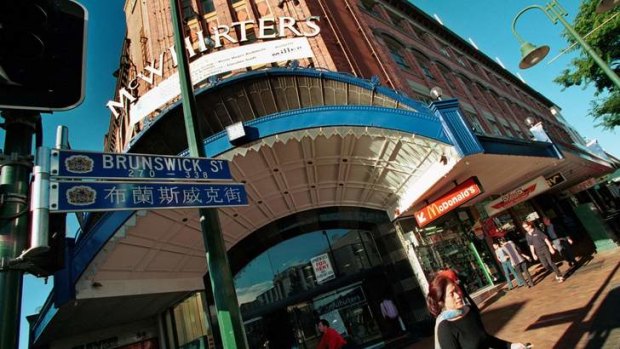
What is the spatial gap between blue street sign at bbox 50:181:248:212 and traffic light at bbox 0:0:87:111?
0.55m

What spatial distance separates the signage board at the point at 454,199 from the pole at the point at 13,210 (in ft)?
28.3

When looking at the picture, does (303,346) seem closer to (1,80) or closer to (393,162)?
(393,162)

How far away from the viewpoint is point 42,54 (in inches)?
78.0

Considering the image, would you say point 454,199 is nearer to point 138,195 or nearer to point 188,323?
point 138,195

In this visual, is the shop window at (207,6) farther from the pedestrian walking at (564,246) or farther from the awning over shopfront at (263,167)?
the pedestrian walking at (564,246)

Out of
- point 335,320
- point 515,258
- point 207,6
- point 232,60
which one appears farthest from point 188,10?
point 515,258

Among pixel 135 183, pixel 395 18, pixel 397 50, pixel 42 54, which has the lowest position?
pixel 135 183

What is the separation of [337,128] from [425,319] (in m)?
7.02

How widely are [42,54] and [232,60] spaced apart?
8878mm

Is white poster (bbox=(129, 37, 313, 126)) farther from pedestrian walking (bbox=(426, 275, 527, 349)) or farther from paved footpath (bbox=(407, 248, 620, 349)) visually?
paved footpath (bbox=(407, 248, 620, 349))

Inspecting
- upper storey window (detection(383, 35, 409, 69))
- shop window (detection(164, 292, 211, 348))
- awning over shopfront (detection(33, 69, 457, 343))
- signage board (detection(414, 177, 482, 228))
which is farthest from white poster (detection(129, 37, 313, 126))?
upper storey window (detection(383, 35, 409, 69))

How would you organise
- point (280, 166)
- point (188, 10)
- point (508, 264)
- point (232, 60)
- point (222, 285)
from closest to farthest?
point (222, 285) → point (280, 166) → point (232, 60) → point (508, 264) → point (188, 10)

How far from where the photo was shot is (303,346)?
33.8ft

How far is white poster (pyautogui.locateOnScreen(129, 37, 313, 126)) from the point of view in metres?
10.2
